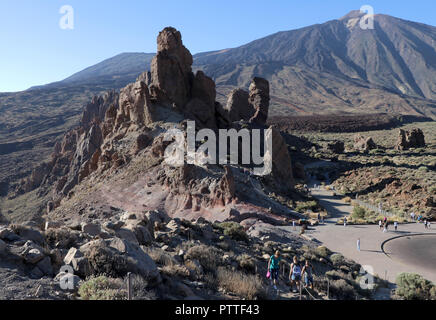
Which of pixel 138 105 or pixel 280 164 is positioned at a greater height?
pixel 138 105

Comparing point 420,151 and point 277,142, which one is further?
point 420,151

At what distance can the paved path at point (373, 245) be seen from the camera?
13090 millimetres

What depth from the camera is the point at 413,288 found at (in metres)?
10.3

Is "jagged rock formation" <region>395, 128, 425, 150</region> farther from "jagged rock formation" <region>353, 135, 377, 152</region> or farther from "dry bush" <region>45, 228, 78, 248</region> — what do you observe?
"dry bush" <region>45, 228, 78, 248</region>

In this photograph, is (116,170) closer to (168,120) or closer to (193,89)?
(168,120)

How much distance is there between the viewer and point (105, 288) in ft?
18.8

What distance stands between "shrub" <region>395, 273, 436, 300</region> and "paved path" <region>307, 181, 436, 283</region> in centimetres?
131

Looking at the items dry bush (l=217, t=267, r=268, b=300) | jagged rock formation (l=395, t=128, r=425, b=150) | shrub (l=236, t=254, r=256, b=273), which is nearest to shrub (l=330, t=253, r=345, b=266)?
shrub (l=236, t=254, r=256, b=273)

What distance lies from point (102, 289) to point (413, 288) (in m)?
9.20

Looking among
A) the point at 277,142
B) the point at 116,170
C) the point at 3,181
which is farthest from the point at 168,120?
the point at 3,181

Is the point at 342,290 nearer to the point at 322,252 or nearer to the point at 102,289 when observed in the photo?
the point at 322,252

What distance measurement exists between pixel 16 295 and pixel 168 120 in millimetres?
29154

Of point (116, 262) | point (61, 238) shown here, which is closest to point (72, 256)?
point (116, 262)

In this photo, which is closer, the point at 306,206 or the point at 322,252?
the point at 322,252
